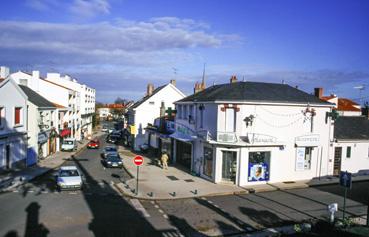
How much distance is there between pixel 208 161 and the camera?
80.9 ft

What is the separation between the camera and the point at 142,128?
4566 cm

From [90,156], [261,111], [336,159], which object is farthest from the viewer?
[90,156]

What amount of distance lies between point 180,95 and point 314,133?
25.2m

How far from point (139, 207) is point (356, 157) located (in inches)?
790

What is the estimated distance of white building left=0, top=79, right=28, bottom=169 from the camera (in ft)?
82.6

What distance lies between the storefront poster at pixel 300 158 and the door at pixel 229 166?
5.39 m

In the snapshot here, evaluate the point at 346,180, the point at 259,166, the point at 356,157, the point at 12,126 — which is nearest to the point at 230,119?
the point at 259,166

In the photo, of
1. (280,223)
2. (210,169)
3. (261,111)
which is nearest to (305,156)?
(261,111)

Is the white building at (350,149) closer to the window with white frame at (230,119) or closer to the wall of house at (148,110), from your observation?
the window with white frame at (230,119)

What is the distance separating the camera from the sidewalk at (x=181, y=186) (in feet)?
66.7

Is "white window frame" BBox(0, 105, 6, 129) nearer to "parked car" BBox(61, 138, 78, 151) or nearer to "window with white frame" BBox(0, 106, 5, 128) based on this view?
"window with white frame" BBox(0, 106, 5, 128)

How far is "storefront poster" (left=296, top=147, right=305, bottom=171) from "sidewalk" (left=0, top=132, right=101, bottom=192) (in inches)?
787

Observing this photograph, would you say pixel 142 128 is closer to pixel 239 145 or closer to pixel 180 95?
pixel 180 95

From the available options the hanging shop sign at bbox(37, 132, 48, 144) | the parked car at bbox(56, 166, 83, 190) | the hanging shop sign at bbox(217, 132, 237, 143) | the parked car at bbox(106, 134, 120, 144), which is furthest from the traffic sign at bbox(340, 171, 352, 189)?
the parked car at bbox(106, 134, 120, 144)
